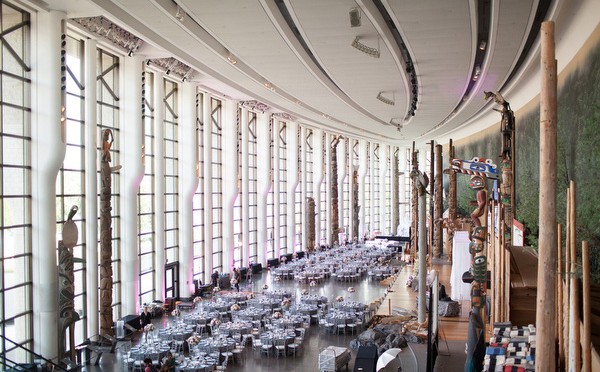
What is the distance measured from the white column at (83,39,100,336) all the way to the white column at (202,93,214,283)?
809 cm

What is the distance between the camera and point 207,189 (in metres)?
25.8

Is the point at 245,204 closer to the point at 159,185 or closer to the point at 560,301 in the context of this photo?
the point at 159,185

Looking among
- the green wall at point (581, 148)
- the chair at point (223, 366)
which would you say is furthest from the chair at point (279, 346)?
the green wall at point (581, 148)

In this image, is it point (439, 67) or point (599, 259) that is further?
point (439, 67)

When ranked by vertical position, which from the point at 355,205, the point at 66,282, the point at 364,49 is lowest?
the point at 66,282

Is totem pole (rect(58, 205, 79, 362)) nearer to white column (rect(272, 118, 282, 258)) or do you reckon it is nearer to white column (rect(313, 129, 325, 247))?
white column (rect(272, 118, 282, 258))

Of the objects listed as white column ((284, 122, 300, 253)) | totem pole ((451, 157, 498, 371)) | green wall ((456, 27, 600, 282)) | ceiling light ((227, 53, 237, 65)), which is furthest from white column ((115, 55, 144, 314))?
white column ((284, 122, 300, 253))

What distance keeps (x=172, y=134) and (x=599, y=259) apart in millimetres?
17766

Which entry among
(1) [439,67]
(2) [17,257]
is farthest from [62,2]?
(1) [439,67]

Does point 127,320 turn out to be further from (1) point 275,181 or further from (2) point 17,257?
(1) point 275,181

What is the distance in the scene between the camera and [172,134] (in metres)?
23.8

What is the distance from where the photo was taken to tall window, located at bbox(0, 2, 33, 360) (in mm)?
14164

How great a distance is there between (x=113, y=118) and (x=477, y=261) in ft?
45.2

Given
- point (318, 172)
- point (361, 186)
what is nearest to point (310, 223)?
point (318, 172)
